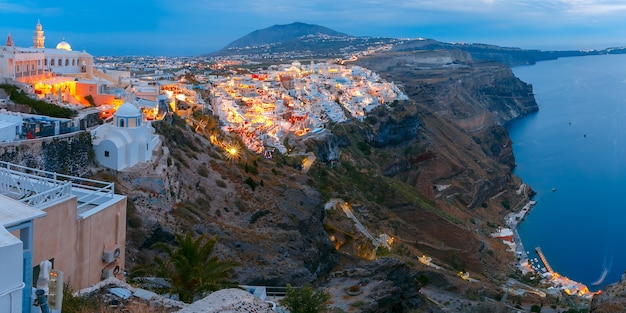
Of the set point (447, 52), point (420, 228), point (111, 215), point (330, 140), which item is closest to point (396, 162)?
point (330, 140)

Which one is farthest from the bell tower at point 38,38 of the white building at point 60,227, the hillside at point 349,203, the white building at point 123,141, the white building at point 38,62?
the white building at point 60,227

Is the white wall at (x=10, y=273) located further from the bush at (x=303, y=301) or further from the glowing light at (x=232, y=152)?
the glowing light at (x=232, y=152)

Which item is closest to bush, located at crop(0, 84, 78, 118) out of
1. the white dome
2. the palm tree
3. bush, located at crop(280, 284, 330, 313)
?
the white dome

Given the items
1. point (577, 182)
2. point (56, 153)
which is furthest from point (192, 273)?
point (577, 182)

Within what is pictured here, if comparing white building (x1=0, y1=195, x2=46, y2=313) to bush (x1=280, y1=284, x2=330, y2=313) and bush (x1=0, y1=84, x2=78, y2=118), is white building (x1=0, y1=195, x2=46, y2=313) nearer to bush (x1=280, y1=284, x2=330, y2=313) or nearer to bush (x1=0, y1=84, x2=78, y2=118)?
bush (x1=280, y1=284, x2=330, y2=313)

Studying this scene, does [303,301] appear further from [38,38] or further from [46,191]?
[38,38]

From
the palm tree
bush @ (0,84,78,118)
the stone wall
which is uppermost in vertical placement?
bush @ (0,84,78,118)

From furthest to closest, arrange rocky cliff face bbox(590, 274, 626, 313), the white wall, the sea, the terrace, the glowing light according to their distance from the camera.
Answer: the sea, the glowing light, rocky cliff face bbox(590, 274, 626, 313), the terrace, the white wall
